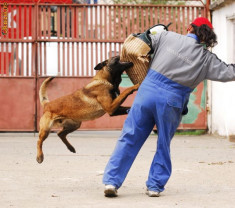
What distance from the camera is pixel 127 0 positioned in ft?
62.3

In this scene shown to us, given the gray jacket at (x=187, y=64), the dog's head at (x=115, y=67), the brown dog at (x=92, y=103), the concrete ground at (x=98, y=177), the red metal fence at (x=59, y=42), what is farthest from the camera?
the red metal fence at (x=59, y=42)

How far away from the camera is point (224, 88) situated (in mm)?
13914

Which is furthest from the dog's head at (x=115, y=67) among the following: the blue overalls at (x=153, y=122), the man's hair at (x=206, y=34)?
the man's hair at (x=206, y=34)

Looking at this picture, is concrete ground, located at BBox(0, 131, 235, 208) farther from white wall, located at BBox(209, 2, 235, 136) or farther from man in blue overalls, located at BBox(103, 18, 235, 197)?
white wall, located at BBox(209, 2, 235, 136)

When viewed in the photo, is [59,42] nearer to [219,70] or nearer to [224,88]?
[224,88]

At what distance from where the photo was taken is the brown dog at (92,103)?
7.57m

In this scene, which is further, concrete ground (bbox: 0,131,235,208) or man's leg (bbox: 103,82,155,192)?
man's leg (bbox: 103,82,155,192)

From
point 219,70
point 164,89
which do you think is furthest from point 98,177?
point 219,70

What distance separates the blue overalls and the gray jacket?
8 centimetres

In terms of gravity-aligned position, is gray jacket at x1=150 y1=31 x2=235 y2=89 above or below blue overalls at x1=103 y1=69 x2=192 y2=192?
above

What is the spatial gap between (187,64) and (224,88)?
7.28 m

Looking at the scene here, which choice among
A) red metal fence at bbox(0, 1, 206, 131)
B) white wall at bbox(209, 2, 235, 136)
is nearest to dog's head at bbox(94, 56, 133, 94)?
white wall at bbox(209, 2, 235, 136)

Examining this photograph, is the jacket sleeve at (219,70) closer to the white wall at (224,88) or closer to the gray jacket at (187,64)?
the gray jacket at (187,64)

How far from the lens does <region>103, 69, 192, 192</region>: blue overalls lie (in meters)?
6.78
